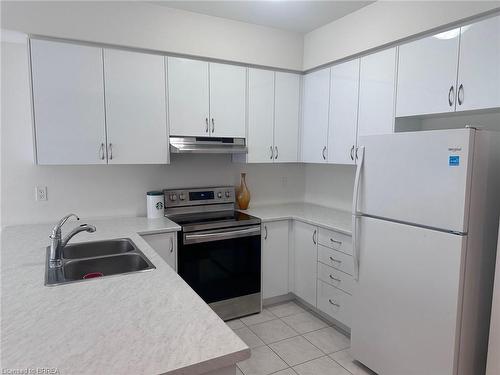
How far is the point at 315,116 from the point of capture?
10.5 feet

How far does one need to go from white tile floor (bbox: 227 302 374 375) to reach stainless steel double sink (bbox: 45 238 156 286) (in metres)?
1.06

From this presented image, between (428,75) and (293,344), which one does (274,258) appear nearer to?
(293,344)

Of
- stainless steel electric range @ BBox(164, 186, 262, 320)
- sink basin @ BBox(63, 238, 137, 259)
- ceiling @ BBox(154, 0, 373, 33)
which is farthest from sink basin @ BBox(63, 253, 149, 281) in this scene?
ceiling @ BBox(154, 0, 373, 33)

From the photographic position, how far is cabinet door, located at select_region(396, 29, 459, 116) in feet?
6.75

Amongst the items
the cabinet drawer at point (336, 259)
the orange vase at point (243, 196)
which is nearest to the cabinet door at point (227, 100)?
the orange vase at point (243, 196)

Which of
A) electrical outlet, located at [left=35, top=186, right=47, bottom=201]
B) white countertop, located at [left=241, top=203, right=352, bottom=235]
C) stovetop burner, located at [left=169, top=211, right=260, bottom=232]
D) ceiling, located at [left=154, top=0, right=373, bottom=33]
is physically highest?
ceiling, located at [left=154, top=0, right=373, bottom=33]

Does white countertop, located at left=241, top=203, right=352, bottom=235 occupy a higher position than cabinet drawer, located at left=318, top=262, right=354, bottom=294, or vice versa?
white countertop, located at left=241, top=203, right=352, bottom=235

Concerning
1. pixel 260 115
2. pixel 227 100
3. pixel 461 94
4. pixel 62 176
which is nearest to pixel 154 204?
pixel 62 176

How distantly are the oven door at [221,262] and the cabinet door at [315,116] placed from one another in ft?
3.00

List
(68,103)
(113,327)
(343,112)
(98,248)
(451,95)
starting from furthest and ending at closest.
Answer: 1. (343,112)
2. (68,103)
3. (98,248)
4. (451,95)
5. (113,327)

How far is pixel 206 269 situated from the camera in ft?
8.97

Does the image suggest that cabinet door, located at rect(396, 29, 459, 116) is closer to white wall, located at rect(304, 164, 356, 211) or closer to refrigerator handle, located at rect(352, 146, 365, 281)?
refrigerator handle, located at rect(352, 146, 365, 281)

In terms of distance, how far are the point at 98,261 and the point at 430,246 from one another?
183 cm

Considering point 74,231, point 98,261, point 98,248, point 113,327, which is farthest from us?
point 98,248
